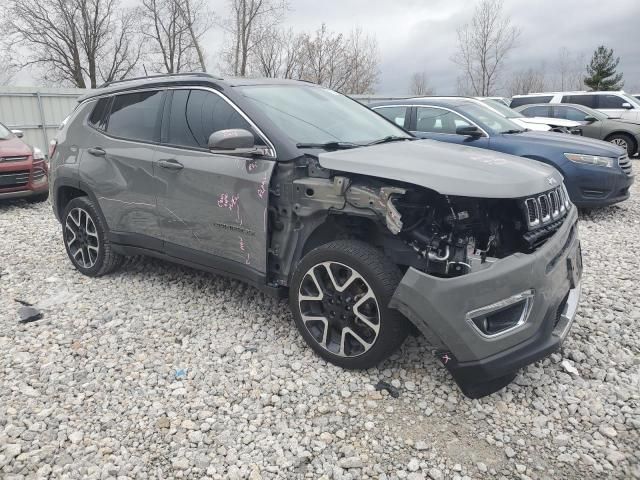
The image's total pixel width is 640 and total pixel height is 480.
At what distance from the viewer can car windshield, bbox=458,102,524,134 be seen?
7176mm

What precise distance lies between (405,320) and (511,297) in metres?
0.59

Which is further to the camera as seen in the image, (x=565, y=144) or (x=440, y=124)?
(x=440, y=124)

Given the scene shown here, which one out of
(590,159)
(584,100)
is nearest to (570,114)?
(584,100)

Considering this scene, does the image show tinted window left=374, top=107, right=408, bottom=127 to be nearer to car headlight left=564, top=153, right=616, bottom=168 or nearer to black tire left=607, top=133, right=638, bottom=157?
car headlight left=564, top=153, right=616, bottom=168

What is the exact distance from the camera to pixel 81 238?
15.3 feet

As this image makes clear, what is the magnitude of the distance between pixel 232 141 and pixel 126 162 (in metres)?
1.47

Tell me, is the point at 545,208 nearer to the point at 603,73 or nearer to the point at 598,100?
the point at 598,100

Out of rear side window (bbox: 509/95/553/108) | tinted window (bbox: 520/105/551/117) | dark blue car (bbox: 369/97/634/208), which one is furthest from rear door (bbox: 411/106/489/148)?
rear side window (bbox: 509/95/553/108)

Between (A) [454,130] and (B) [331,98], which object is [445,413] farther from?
(A) [454,130]

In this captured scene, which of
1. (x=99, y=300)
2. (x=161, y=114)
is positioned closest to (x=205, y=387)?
(x=99, y=300)

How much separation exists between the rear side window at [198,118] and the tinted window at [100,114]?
97 cm

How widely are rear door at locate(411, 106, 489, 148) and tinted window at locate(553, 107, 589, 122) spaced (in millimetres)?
7704

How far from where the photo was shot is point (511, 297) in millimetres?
2484

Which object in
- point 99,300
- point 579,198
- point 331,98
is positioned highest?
point 331,98
